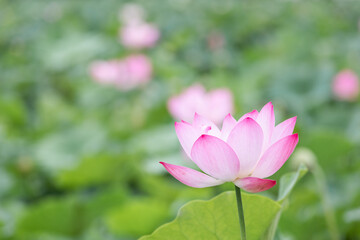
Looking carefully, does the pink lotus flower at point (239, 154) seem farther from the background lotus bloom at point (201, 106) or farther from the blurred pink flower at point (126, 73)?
the blurred pink flower at point (126, 73)

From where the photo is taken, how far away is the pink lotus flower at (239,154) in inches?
18.0

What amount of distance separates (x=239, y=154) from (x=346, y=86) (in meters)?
1.45

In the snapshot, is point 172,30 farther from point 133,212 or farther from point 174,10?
point 133,212

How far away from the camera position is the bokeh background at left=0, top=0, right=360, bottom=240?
1.15 meters

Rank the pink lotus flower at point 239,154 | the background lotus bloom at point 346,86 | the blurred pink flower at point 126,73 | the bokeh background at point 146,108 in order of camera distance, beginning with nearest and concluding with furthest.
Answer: the pink lotus flower at point 239,154 < the bokeh background at point 146,108 < the background lotus bloom at point 346,86 < the blurred pink flower at point 126,73

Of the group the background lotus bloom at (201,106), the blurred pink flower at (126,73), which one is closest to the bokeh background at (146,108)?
the blurred pink flower at (126,73)

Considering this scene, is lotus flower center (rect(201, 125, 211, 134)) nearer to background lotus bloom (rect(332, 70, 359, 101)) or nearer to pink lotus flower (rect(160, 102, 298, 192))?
pink lotus flower (rect(160, 102, 298, 192))

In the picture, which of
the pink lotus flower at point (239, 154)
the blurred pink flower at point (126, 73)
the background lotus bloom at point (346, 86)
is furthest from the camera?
the blurred pink flower at point (126, 73)

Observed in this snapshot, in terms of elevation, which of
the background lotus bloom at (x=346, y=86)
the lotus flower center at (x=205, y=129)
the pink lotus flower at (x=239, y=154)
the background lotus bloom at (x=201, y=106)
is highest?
the lotus flower center at (x=205, y=129)

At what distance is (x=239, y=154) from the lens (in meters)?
0.47

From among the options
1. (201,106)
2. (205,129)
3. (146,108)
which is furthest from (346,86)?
(205,129)

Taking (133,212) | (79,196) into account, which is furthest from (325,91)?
(133,212)

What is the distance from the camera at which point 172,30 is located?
3.30m

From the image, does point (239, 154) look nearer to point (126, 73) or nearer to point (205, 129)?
point (205, 129)
